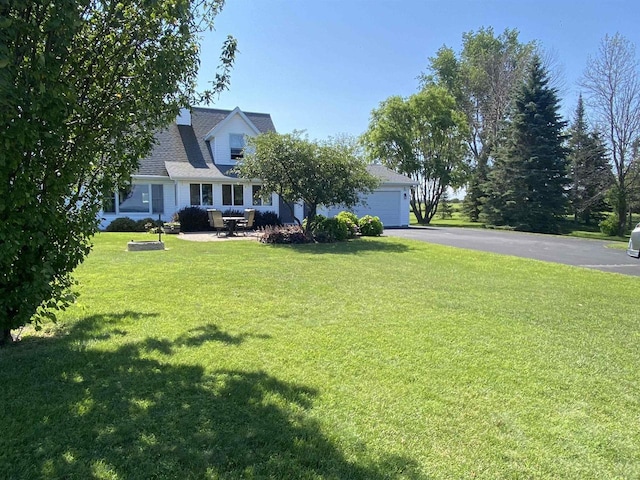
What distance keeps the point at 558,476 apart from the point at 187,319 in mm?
4266

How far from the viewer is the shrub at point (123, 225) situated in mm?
19797

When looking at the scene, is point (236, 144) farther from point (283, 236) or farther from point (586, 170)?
point (586, 170)

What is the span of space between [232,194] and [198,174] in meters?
2.16

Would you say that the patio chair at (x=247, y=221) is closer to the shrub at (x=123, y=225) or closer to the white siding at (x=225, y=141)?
the shrub at (x=123, y=225)

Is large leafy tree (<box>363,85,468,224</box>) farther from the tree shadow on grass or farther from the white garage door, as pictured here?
the tree shadow on grass

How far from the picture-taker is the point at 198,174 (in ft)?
70.6

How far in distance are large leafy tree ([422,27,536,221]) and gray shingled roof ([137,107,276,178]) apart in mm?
22073

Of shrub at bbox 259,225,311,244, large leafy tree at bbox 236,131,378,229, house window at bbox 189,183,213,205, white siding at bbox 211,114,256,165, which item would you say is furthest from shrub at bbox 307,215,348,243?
white siding at bbox 211,114,256,165

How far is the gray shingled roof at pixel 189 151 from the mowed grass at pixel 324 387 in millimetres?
15812

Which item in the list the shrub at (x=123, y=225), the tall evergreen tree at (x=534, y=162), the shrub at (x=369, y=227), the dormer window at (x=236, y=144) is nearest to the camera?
the shrub at (x=369, y=227)

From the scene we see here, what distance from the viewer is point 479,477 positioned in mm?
2391

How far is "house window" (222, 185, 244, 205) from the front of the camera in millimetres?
22625

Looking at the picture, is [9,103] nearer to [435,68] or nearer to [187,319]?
[187,319]

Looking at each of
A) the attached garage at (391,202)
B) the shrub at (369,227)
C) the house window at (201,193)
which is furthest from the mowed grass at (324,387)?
the attached garage at (391,202)
